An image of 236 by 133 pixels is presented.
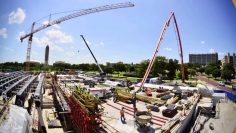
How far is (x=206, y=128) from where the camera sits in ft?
41.2

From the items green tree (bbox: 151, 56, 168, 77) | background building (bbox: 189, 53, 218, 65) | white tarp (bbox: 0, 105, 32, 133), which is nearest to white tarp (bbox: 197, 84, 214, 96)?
white tarp (bbox: 0, 105, 32, 133)

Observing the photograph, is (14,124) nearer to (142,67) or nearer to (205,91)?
(205,91)

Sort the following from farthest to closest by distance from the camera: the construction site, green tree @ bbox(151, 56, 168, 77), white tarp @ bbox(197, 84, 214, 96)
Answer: green tree @ bbox(151, 56, 168, 77), white tarp @ bbox(197, 84, 214, 96), the construction site

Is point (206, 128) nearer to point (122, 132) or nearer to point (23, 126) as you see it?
point (122, 132)

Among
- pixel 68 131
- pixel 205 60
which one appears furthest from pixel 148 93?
pixel 205 60

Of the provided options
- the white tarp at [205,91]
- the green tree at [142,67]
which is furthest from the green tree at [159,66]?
the white tarp at [205,91]

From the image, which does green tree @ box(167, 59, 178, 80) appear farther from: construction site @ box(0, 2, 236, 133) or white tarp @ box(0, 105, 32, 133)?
white tarp @ box(0, 105, 32, 133)

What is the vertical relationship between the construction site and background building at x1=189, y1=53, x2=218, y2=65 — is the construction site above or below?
below

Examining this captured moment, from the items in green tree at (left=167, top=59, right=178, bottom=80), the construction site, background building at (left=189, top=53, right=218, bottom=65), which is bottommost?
the construction site

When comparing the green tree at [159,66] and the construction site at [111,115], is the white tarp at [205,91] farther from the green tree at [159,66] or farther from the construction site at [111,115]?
the green tree at [159,66]

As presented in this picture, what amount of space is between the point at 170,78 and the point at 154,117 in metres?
40.3

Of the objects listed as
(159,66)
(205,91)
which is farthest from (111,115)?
(159,66)

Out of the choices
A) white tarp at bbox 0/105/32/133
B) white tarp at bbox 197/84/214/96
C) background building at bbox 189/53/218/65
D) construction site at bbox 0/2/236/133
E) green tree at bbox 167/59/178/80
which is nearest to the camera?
white tarp at bbox 0/105/32/133

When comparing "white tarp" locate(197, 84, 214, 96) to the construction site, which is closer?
the construction site
